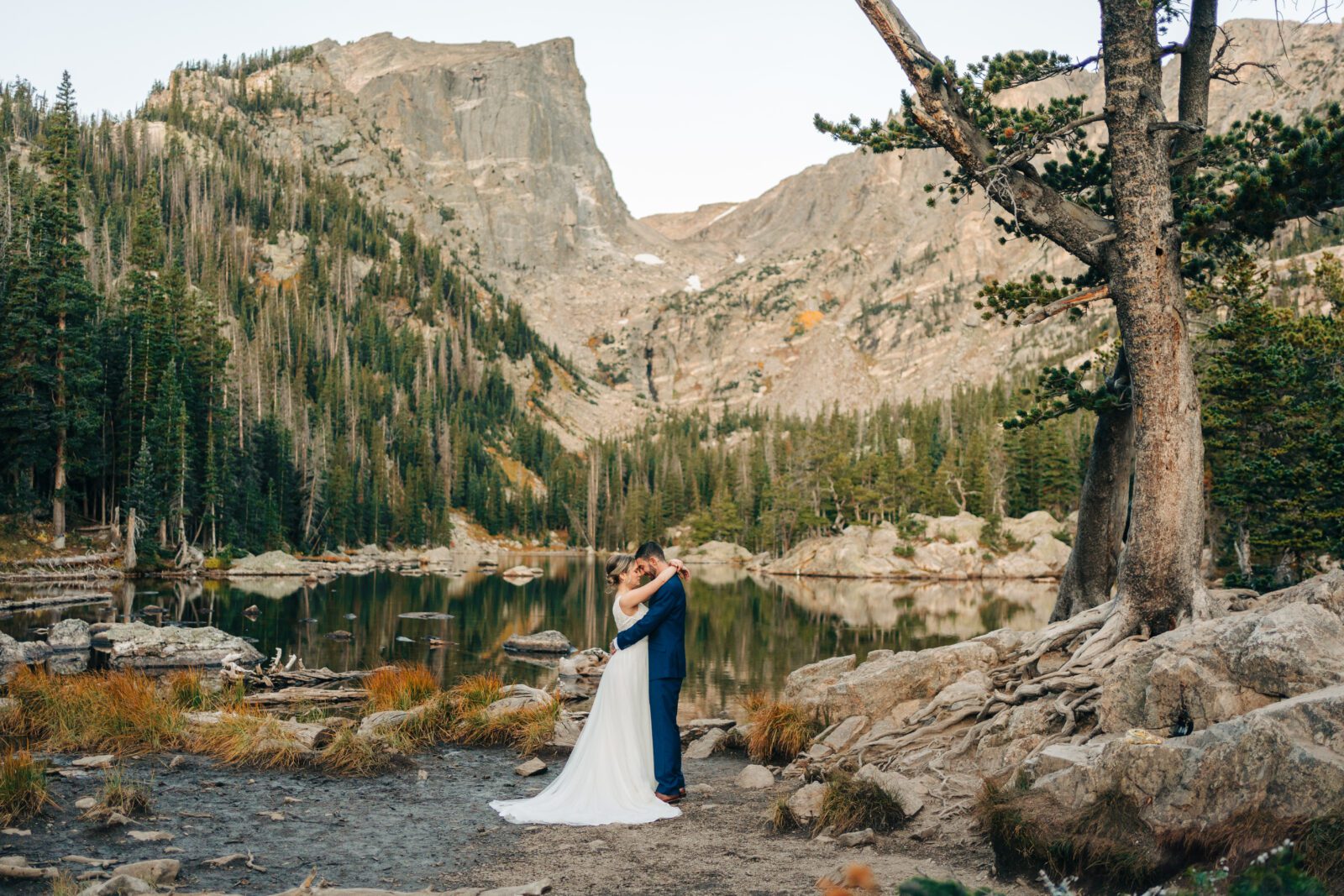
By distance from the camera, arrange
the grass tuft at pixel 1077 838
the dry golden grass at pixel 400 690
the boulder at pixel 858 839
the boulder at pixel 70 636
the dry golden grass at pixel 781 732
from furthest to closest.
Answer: the boulder at pixel 70 636, the dry golden grass at pixel 400 690, the dry golden grass at pixel 781 732, the boulder at pixel 858 839, the grass tuft at pixel 1077 838

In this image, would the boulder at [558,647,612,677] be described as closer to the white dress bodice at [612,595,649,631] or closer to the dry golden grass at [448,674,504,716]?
the dry golden grass at [448,674,504,716]

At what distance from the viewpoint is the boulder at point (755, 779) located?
10.4 metres

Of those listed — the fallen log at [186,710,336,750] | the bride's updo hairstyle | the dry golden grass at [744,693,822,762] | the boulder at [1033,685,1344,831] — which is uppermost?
the bride's updo hairstyle

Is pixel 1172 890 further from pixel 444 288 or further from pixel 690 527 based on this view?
pixel 444 288

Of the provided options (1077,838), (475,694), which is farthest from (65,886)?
(475,694)

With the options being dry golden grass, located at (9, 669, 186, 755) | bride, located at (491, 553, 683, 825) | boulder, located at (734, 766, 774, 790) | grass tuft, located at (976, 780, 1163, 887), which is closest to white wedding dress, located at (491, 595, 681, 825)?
bride, located at (491, 553, 683, 825)

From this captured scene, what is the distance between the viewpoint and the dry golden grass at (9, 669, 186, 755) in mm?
11258

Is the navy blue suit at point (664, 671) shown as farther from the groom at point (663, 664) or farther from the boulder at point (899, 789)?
the boulder at point (899, 789)

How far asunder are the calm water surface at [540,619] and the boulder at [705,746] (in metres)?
6.18

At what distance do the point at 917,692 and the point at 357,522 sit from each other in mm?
86311

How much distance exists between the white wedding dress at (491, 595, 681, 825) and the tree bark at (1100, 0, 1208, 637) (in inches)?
215

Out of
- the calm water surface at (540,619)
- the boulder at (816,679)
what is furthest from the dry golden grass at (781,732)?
the calm water surface at (540,619)

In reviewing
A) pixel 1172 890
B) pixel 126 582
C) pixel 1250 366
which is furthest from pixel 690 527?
pixel 1172 890

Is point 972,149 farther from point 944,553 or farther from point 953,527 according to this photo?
point 953,527
